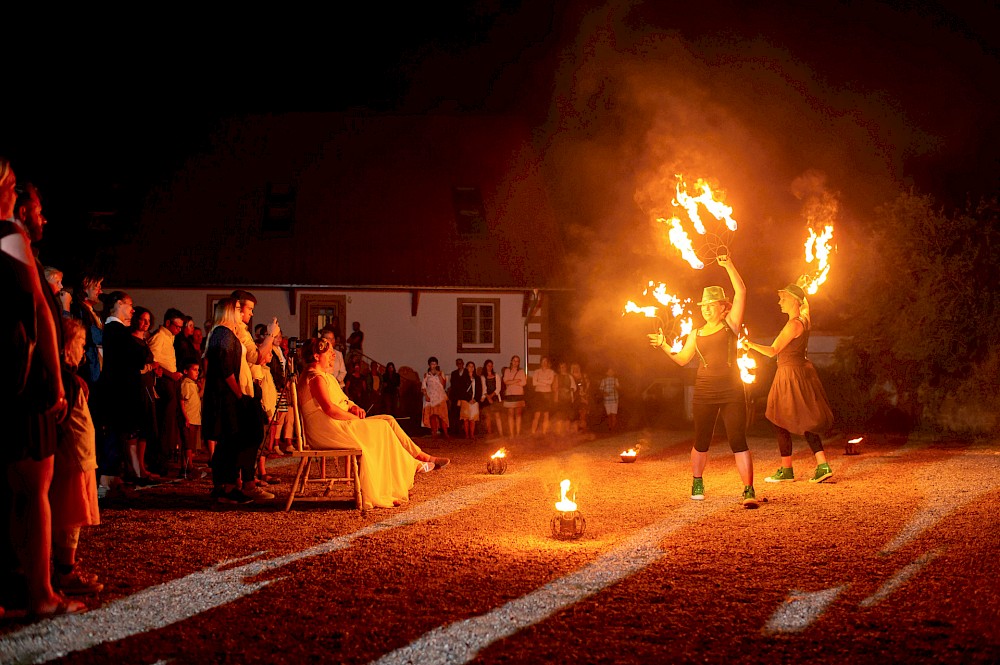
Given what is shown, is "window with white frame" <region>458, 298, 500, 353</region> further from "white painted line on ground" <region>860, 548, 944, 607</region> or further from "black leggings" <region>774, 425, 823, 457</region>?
"white painted line on ground" <region>860, 548, 944, 607</region>

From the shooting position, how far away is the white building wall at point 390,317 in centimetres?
2295

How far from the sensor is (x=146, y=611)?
494 cm

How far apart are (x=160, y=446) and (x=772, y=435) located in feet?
35.6

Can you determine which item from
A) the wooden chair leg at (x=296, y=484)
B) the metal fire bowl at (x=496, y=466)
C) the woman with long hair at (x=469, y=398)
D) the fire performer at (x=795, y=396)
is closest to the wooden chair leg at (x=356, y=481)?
the wooden chair leg at (x=296, y=484)

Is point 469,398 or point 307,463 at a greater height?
point 469,398

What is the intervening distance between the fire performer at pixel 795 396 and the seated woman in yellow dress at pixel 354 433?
4069 mm

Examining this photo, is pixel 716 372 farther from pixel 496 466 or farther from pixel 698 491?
pixel 496 466

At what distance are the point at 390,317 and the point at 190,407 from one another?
10735 mm

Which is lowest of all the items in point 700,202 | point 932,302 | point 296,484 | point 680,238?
point 296,484

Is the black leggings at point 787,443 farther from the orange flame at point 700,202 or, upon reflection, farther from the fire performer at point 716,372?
the orange flame at point 700,202

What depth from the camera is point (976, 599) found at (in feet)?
16.6

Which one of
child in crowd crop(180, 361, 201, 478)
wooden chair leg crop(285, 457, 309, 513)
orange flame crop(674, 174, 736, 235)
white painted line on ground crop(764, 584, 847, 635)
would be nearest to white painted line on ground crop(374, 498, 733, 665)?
white painted line on ground crop(764, 584, 847, 635)

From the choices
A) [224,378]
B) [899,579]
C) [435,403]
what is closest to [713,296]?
[899,579]

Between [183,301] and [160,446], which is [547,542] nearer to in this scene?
[160,446]
